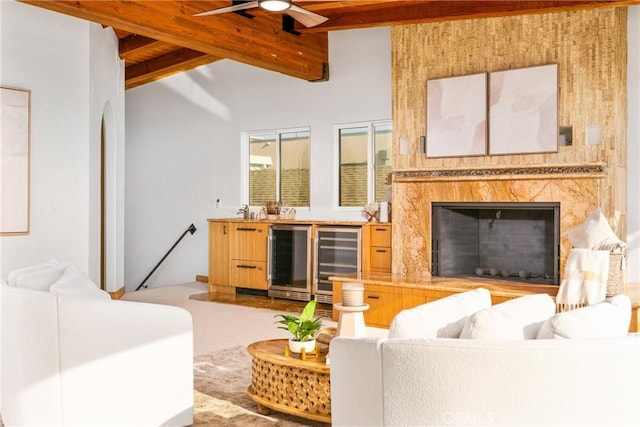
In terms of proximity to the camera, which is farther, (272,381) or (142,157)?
(142,157)

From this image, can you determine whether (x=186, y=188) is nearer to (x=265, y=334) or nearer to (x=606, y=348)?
(x=265, y=334)

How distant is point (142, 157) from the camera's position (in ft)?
33.4

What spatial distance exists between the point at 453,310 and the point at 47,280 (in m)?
2.20

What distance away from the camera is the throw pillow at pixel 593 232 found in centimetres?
516

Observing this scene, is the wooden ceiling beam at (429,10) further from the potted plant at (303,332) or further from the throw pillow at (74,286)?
the throw pillow at (74,286)

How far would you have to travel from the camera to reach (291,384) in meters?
3.31

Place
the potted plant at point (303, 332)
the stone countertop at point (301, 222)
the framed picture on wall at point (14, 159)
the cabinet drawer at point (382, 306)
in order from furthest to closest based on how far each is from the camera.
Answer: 1. the stone countertop at point (301, 222)
2. the cabinet drawer at point (382, 306)
3. the framed picture on wall at point (14, 159)
4. the potted plant at point (303, 332)

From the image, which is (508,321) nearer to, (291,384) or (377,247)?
(291,384)

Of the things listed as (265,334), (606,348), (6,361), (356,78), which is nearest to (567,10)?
(356,78)

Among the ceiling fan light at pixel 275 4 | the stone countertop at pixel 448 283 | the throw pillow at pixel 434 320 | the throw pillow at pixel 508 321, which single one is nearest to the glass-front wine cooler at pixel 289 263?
the stone countertop at pixel 448 283

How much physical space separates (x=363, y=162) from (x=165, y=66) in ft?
10.6

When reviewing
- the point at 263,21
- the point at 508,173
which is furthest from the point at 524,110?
A: the point at 263,21

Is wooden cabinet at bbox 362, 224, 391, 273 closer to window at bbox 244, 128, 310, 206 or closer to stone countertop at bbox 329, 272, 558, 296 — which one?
stone countertop at bbox 329, 272, 558, 296

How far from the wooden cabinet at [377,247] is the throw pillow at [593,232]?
6.69ft
